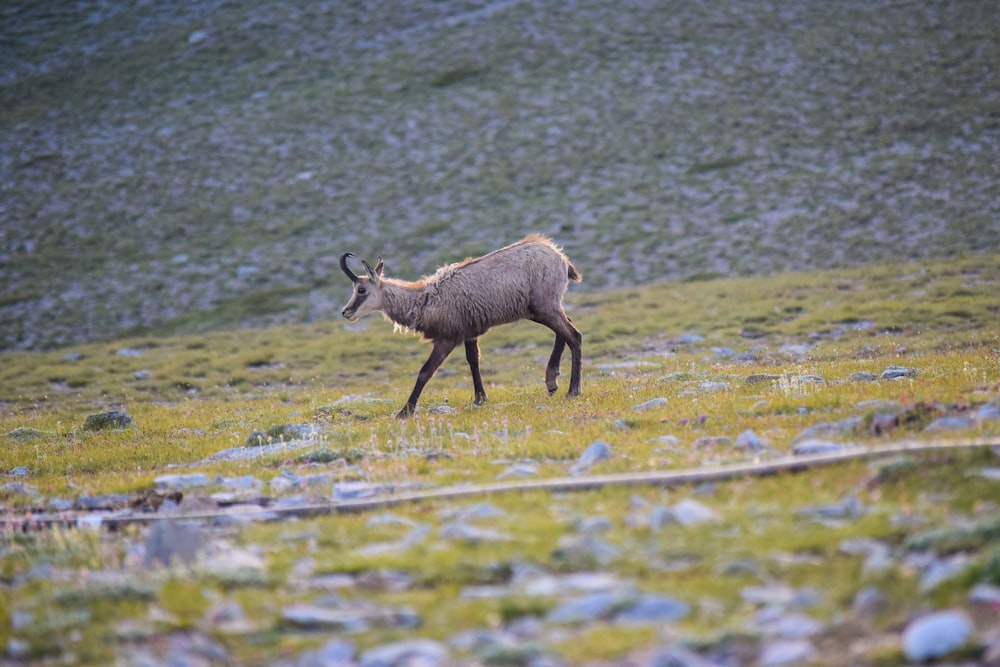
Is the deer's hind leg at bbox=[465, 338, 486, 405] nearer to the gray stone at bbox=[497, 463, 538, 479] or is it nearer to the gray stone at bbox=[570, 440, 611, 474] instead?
the gray stone at bbox=[570, 440, 611, 474]

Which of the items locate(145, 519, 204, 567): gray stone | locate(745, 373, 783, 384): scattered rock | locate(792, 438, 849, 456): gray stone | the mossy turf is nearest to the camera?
the mossy turf

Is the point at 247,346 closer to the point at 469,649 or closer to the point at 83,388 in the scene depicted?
the point at 83,388

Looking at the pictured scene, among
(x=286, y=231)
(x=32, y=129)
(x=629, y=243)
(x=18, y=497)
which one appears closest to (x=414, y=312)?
(x=18, y=497)

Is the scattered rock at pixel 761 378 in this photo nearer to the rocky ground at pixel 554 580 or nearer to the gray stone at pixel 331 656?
the rocky ground at pixel 554 580

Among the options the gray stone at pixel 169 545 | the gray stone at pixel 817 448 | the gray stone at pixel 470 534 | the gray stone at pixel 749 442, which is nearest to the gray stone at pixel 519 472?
the gray stone at pixel 470 534

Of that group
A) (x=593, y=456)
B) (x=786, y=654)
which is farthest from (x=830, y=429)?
(x=786, y=654)

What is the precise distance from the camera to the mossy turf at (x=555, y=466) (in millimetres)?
7051

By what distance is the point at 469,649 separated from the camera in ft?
21.2

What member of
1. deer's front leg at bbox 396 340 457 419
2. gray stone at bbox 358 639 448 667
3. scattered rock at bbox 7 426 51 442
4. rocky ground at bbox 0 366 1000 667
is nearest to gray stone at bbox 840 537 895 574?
rocky ground at bbox 0 366 1000 667

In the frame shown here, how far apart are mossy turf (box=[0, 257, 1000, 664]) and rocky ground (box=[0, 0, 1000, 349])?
9.19m

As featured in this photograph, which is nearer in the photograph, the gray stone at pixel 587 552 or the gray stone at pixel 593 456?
the gray stone at pixel 587 552

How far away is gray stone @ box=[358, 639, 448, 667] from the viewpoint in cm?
630

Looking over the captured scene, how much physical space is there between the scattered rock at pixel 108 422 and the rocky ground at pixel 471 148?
17.0 metres

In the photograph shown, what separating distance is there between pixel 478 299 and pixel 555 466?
6917 mm
